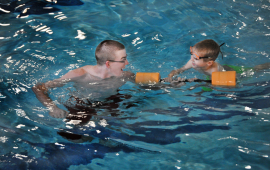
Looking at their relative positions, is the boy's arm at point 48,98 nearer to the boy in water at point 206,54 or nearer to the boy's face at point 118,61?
the boy's face at point 118,61

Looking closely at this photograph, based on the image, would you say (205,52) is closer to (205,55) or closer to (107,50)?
(205,55)

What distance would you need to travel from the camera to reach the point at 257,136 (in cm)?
278

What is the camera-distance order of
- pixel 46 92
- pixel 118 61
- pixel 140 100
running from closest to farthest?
1. pixel 46 92
2. pixel 118 61
3. pixel 140 100

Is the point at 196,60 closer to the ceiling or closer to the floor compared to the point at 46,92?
closer to the ceiling

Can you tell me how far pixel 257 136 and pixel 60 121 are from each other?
244 centimetres

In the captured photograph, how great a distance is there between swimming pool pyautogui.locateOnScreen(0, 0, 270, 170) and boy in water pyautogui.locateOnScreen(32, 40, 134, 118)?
0.67 feet

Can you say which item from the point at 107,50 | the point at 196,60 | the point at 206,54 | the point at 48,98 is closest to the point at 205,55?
the point at 206,54

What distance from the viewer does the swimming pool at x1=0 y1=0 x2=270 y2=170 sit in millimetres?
2703

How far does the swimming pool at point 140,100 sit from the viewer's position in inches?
106

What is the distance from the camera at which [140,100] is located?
383 centimetres

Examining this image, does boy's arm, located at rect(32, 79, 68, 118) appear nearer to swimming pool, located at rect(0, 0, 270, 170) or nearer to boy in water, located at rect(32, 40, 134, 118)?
boy in water, located at rect(32, 40, 134, 118)

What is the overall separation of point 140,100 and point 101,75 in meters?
0.74

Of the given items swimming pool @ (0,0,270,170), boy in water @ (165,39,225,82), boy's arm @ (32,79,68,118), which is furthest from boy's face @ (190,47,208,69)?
boy's arm @ (32,79,68,118)

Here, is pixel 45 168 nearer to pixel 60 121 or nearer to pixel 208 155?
pixel 60 121
